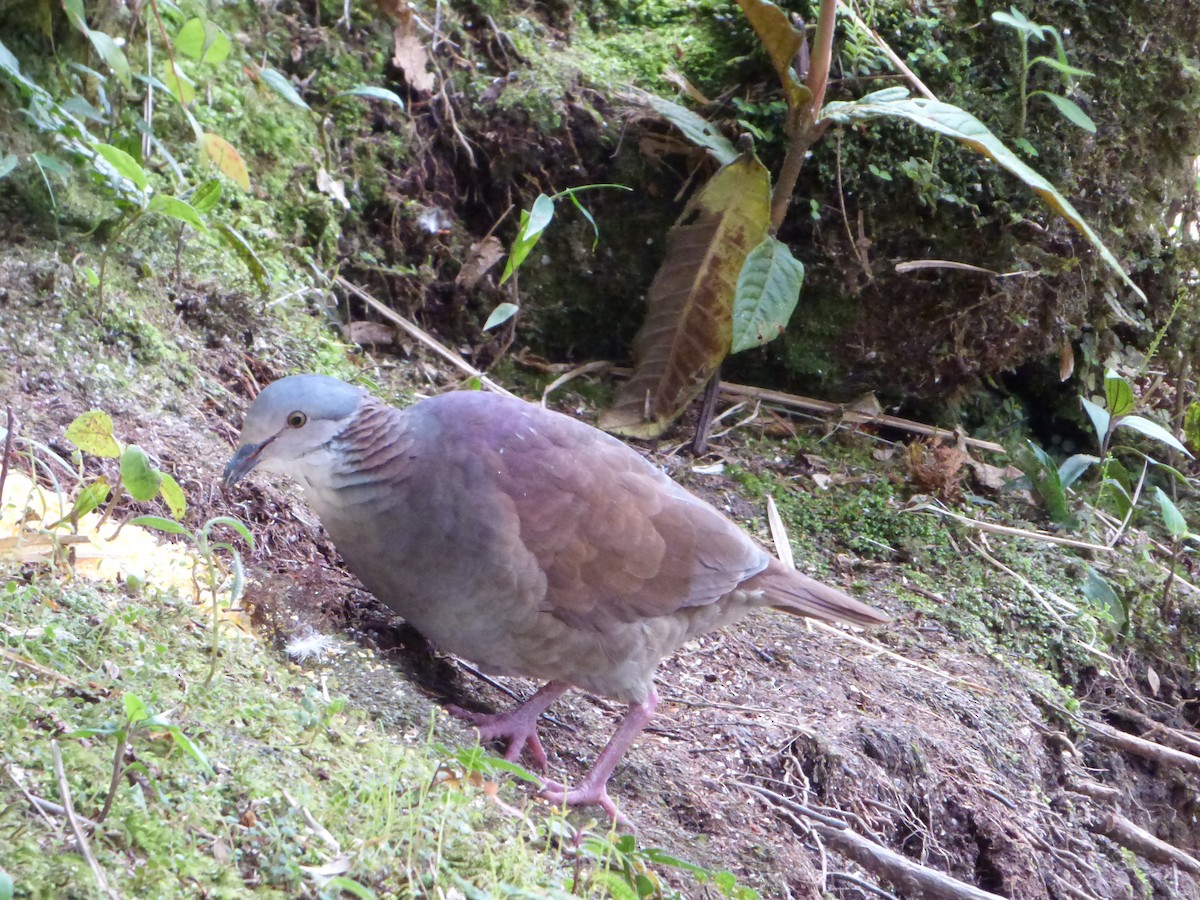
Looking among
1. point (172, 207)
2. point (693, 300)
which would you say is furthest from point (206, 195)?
point (693, 300)

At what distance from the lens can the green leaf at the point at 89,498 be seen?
2.25 m

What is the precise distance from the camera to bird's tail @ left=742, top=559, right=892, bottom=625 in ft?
10.8

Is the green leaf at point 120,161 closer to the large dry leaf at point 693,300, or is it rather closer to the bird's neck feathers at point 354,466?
the bird's neck feathers at point 354,466

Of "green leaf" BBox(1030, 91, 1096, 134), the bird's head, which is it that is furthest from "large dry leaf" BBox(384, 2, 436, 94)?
"green leaf" BBox(1030, 91, 1096, 134)

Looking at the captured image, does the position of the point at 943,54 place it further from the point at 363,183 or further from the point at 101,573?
the point at 101,573

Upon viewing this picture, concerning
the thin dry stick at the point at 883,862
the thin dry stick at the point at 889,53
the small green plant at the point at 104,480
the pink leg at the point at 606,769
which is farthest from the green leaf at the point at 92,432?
the thin dry stick at the point at 889,53

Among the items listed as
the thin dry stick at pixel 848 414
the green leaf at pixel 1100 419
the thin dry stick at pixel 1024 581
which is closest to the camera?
the thin dry stick at pixel 1024 581

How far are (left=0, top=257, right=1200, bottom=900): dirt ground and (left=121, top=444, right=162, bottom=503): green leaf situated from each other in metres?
0.51

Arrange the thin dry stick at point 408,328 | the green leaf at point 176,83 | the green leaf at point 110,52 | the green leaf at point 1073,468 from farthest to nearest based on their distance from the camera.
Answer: the green leaf at point 1073,468 < the thin dry stick at point 408,328 < the green leaf at point 176,83 < the green leaf at point 110,52

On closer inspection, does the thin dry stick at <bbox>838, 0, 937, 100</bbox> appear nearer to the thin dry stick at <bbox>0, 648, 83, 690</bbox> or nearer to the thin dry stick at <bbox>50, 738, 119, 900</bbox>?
the thin dry stick at <bbox>0, 648, 83, 690</bbox>

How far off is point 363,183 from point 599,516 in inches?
88.8

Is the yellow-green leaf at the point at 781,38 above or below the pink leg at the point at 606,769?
above

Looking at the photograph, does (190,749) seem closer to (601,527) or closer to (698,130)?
(601,527)

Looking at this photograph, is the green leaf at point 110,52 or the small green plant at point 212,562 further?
the green leaf at point 110,52
